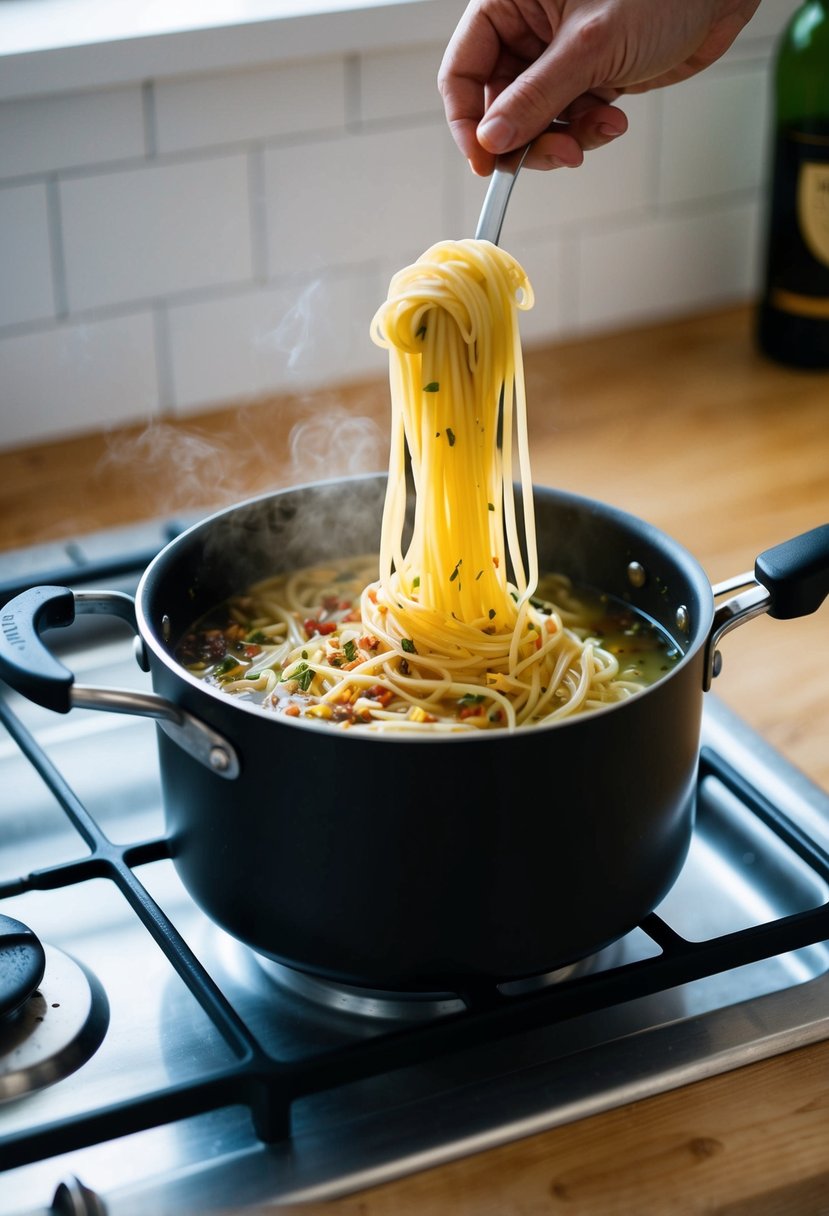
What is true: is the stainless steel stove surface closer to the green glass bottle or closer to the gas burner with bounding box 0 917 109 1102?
the gas burner with bounding box 0 917 109 1102

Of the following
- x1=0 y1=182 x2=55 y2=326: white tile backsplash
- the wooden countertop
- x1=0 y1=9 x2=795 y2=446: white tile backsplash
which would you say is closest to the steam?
the wooden countertop

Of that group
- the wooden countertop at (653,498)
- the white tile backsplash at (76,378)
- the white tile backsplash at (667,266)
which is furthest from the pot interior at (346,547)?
the white tile backsplash at (667,266)

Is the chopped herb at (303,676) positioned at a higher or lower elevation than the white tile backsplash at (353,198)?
lower

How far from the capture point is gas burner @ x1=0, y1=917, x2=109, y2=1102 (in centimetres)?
87

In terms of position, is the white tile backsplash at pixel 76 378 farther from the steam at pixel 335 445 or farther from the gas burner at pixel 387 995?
the gas burner at pixel 387 995

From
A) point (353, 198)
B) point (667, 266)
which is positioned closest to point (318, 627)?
point (353, 198)

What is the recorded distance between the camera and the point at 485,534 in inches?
44.7

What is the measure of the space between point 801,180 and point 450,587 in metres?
0.94

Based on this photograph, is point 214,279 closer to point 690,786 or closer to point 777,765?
point 777,765

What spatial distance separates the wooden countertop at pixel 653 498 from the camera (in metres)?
0.82

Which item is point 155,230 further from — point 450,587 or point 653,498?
point 450,587

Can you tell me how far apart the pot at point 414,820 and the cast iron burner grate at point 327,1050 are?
2 cm

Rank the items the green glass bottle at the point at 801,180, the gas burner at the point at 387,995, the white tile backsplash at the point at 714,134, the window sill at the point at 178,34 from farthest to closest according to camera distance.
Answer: the white tile backsplash at the point at 714,134
the green glass bottle at the point at 801,180
the window sill at the point at 178,34
the gas burner at the point at 387,995

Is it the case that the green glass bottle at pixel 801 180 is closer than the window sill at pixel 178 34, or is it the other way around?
the window sill at pixel 178 34
